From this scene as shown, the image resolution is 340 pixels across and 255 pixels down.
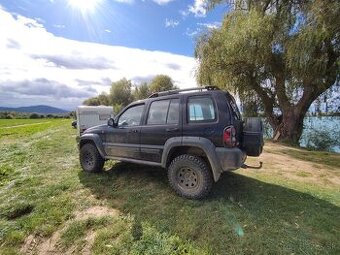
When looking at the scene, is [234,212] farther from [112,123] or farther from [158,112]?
[112,123]

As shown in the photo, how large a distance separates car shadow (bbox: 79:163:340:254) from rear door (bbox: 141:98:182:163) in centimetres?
77

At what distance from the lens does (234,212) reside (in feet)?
16.1

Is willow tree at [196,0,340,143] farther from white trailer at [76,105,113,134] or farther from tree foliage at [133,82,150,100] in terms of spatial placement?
tree foliage at [133,82,150,100]

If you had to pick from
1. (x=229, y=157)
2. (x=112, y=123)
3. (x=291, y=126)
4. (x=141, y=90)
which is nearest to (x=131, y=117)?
(x=112, y=123)

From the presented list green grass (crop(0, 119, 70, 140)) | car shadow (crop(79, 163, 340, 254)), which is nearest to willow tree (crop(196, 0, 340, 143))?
car shadow (crop(79, 163, 340, 254))

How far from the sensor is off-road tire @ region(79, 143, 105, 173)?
7184mm

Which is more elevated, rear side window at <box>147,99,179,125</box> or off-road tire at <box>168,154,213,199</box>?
rear side window at <box>147,99,179,125</box>

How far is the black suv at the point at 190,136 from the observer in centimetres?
510

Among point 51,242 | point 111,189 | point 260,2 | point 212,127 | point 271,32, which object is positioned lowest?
point 51,242

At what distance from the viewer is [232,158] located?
501 centimetres

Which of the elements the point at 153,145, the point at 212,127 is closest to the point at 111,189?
the point at 153,145

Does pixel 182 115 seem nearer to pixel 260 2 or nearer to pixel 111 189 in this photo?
pixel 111 189

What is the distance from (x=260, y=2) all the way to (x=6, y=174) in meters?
13.2

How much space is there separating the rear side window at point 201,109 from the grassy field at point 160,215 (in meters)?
1.47
